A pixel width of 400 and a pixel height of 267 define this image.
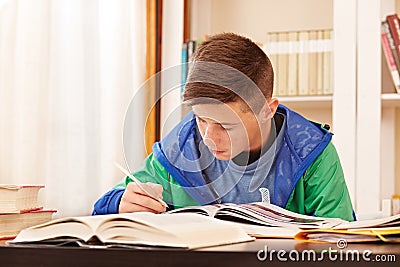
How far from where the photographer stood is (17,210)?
3.38 ft

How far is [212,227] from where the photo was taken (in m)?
0.74

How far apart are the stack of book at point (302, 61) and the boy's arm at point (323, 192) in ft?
3.98

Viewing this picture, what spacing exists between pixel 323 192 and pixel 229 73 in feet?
1.18

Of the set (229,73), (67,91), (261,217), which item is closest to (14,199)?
(261,217)

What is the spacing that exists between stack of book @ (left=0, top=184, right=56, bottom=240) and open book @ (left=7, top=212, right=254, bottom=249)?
0.87ft

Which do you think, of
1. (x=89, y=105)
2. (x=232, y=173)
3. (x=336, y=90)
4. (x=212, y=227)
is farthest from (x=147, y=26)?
(x=212, y=227)

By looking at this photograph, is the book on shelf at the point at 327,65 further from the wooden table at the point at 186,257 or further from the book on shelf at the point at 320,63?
the wooden table at the point at 186,257

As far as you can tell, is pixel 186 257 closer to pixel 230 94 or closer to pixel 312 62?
pixel 230 94

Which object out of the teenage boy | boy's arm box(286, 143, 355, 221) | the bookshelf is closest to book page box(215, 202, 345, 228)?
the teenage boy

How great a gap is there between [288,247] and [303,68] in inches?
83.6

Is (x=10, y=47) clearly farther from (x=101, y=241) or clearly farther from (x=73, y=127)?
(x=101, y=241)

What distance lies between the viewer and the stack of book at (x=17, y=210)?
979mm

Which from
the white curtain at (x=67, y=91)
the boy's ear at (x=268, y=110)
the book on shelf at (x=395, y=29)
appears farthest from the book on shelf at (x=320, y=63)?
the boy's ear at (x=268, y=110)

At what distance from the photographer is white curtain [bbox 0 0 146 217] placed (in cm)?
195
